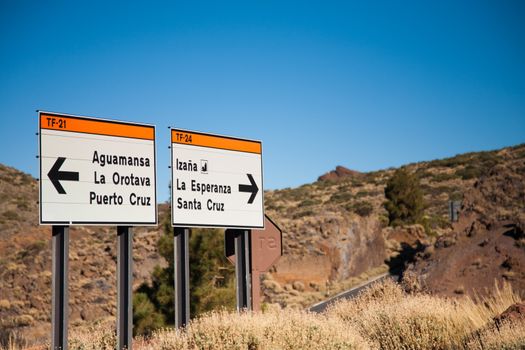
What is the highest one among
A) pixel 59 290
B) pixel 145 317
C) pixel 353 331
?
pixel 59 290

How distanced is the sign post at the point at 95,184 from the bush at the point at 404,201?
37.5 metres

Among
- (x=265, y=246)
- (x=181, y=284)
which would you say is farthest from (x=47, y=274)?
(x=181, y=284)

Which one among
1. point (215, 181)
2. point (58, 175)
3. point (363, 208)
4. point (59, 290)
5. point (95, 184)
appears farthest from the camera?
point (363, 208)

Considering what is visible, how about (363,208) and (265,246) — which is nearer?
(265,246)

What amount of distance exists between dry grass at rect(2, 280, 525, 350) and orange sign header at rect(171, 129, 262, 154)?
116 inches

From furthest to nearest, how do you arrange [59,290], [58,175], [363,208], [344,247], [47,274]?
[363,208] < [344,247] < [47,274] < [58,175] < [59,290]

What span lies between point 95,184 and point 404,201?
39229mm

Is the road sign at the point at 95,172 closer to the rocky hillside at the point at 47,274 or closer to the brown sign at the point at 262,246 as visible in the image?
the brown sign at the point at 262,246

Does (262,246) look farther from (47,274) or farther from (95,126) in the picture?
(47,274)

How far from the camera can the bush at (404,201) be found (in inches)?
1800

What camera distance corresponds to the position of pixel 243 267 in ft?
39.0

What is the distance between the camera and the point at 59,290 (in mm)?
8531

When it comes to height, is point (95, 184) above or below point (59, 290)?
above

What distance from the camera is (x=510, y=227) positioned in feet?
60.5
